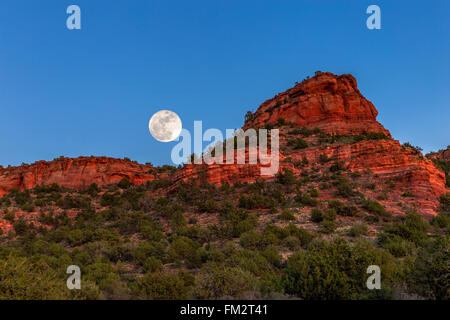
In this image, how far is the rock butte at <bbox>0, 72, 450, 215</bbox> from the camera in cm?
2722

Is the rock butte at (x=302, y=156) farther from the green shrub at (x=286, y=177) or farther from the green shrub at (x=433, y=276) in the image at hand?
the green shrub at (x=433, y=276)

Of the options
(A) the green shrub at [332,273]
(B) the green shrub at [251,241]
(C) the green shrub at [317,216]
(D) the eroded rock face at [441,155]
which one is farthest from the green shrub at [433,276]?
(D) the eroded rock face at [441,155]

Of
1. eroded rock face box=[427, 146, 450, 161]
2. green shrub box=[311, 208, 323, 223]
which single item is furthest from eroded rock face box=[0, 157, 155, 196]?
eroded rock face box=[427, 146, 450, 161]

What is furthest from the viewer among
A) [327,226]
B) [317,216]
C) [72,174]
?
[72,174]

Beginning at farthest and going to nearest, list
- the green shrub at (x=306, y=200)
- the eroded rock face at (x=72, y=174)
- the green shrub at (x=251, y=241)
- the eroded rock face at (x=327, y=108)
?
1. the eroded rock face at (x=72, y=174)
2. the eroded rock face at (x=327, y=108)
3. the green shrub at (x=306, y=200)
4. the green shrub at (x=251, y=241)

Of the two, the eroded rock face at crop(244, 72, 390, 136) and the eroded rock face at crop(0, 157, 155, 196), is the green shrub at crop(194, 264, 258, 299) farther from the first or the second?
the eroded rock face at crop(0, 157, 155, 196)

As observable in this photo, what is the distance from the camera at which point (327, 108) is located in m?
39.6

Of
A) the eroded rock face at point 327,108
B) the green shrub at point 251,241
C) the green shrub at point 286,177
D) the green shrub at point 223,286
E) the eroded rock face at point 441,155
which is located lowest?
the green shrub at point 223,286

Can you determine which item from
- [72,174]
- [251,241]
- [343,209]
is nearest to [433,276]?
[251,241]

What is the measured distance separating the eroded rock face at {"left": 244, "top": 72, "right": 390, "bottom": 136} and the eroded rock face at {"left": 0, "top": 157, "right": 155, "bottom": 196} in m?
18.4

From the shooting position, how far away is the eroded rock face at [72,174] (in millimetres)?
38781

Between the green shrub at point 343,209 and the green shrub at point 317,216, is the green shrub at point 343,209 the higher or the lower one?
the higher one

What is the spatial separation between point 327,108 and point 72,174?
109 ft

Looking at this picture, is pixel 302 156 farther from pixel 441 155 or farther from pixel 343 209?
pixel 441 155
